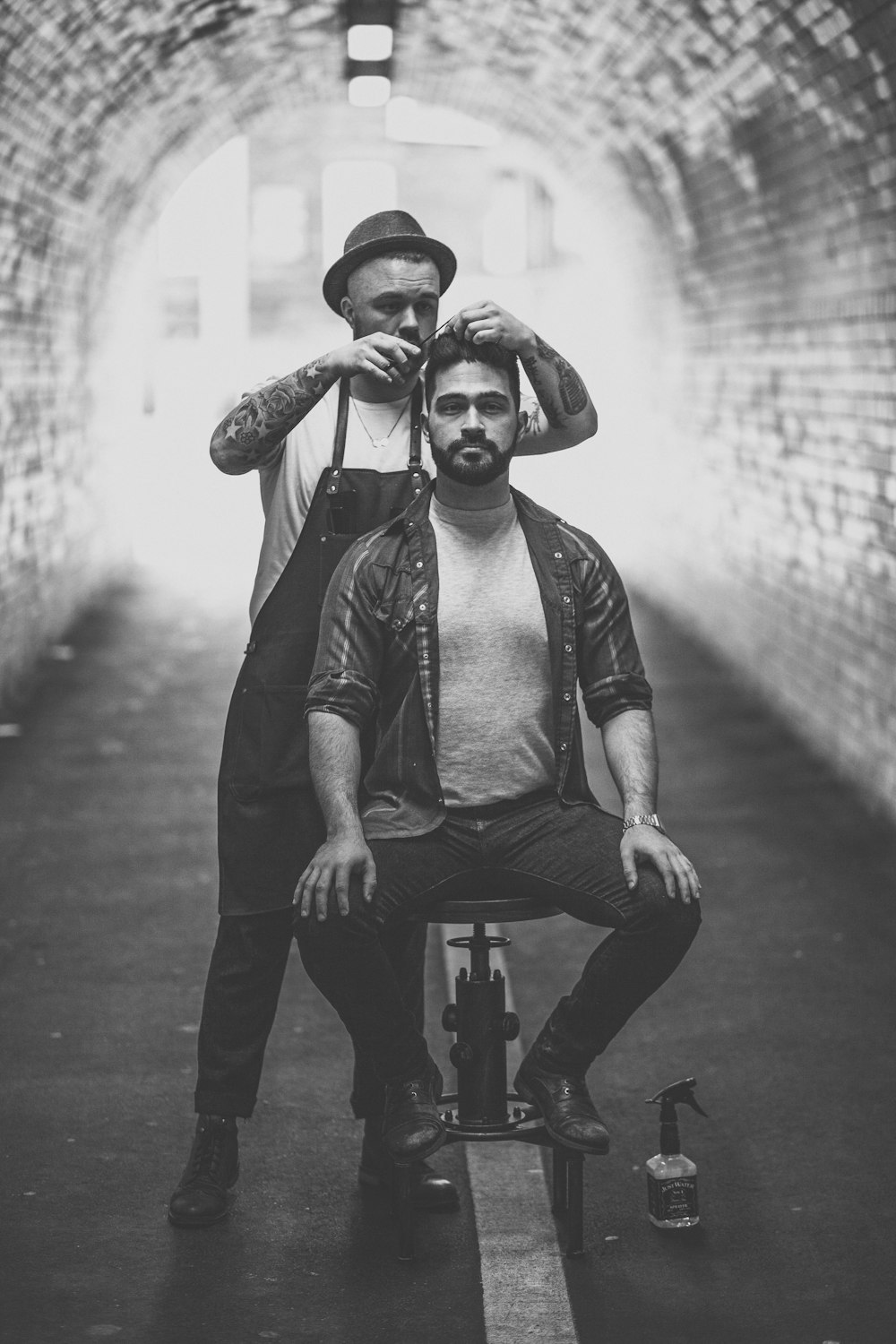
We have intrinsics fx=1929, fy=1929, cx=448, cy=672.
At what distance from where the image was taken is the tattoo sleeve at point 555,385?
4.34m

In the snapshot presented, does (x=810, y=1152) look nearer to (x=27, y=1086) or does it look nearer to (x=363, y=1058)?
(x=363, y=1058)

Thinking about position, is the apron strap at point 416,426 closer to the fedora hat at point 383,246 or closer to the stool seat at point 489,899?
the fedora hat at point 383,246

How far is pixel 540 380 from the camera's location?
14.4 ft

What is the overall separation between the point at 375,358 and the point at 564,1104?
5.48ft

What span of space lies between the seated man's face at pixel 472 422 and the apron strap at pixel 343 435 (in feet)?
0.74

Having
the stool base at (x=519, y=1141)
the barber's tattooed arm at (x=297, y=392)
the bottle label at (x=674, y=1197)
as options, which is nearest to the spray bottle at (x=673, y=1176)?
the bottle label at (x=674, y=1197)

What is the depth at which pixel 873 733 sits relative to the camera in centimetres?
912

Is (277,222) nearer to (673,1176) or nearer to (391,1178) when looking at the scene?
(391,1178)

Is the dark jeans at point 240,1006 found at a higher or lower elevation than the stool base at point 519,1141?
higher

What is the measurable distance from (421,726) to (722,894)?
12.4 feet

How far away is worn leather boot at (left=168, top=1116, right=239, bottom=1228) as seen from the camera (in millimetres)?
4543

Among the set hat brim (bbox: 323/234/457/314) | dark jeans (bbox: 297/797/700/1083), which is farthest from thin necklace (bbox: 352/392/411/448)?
dark jeans (bbox: 297/797/700/1083)

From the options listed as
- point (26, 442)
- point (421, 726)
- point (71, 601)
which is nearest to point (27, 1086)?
point (421, 726)

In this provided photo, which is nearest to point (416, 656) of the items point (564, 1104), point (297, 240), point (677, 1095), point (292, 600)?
point (292, 600)
